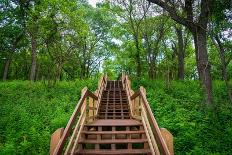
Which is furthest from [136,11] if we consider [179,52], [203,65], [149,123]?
[149,123]

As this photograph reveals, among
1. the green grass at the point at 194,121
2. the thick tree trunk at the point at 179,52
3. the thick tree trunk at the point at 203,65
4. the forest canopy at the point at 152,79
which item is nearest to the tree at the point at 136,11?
the forest canopy at the point at 152,79

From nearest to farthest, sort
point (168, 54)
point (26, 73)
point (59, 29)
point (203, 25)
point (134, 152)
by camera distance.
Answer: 1. point (134, 152)
2. point (203, 25)
3. point (59, 29)
4. point (168, 54)
5. point (26, 73)

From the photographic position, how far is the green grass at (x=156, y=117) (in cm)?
1049

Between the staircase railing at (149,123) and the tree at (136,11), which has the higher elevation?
the tree at (136,11)

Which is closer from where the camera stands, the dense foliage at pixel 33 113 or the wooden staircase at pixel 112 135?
the wooden staircase at pixel 112 135

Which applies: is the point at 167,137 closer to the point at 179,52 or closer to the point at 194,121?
the point at 194,121

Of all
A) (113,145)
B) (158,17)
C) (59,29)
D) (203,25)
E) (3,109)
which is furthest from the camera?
(158,17)

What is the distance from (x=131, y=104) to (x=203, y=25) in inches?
191

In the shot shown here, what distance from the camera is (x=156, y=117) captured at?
1347 centimetres

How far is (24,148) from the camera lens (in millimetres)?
10258

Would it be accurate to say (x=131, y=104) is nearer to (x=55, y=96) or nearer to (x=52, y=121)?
(x=52, y=121)

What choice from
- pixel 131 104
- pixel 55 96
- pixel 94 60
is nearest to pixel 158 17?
pixel 55 96

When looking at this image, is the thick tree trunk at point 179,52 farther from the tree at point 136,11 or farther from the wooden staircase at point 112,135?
the wooden staircase at point 112,135

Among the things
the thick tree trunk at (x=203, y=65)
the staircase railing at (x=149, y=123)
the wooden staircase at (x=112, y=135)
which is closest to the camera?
the staircase railing at (x=149, y=123)
